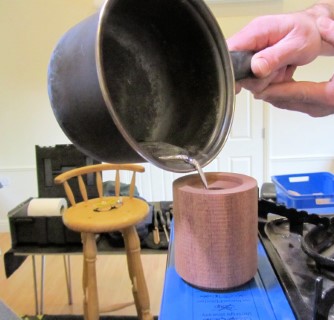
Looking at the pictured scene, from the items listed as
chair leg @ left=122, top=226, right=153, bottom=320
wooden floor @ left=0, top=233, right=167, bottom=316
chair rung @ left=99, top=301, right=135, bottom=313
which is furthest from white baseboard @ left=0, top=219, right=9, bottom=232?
chair leg @ left=122, top=226, right=153, bottom=320

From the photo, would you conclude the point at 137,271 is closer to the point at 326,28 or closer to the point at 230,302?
the point at 230,302

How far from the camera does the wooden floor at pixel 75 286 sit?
178 centimetres

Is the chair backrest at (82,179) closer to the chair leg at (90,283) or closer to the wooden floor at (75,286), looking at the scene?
the chair leg at (90,283)

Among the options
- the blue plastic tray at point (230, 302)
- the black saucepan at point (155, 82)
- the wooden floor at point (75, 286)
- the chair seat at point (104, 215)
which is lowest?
the wooden floor at point (75, 286)

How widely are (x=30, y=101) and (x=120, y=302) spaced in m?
1.68

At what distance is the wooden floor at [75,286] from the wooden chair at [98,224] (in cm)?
37

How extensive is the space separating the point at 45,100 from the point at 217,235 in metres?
2.43

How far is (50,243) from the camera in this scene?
1.38 meters

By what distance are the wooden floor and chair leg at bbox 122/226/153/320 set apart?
0.25 metres

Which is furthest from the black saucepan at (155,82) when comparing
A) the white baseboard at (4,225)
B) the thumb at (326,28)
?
the white baseboard at (4,225)

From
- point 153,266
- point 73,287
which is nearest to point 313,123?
point 153,266

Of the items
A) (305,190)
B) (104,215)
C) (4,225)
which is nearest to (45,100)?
(4,225)

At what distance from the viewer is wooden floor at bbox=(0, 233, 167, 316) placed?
1.78 m

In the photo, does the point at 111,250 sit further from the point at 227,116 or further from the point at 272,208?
the point at 227,116
